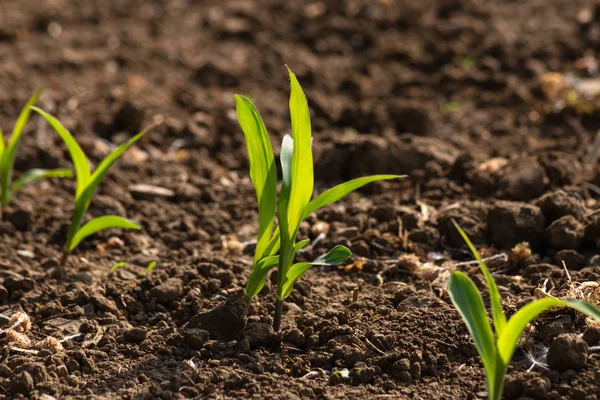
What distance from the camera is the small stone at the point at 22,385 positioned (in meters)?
2.18

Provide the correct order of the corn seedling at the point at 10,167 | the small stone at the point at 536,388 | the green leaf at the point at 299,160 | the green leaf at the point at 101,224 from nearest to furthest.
Answer: the small stone at the point at 536,388 < the green leaf at the point at 299,160 < the green leaf at the point at 101,224 < the corn seedling at the point at 10,167

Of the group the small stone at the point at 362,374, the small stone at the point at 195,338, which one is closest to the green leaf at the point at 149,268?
the small stone at the point at 195,338

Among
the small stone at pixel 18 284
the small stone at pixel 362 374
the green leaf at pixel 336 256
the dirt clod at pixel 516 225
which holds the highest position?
the green leaf at pixel 336 256

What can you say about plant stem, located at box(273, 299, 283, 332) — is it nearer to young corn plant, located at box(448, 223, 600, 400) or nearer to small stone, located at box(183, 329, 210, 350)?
small stone, located at box(183, 329, 210, 350)

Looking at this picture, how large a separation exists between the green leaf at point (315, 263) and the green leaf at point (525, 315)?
0.51 m

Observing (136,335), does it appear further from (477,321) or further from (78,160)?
(477,321)

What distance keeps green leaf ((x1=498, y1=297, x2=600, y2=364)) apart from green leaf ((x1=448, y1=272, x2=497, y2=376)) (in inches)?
1.6

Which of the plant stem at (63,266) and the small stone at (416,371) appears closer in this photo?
the small stone at (416,371)

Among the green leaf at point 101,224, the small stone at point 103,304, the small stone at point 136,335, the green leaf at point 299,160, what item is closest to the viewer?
the green leaf at point 299,160

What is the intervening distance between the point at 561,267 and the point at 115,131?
2381 millimetres

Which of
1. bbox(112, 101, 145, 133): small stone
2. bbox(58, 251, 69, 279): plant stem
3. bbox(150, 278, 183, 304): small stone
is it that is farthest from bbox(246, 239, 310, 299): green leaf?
bbox(112, 101, 145, 133): small stone

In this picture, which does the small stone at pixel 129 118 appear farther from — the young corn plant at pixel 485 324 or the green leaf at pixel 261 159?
the young corn plant at pixel 485 324

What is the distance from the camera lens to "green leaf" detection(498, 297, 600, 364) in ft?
6.07

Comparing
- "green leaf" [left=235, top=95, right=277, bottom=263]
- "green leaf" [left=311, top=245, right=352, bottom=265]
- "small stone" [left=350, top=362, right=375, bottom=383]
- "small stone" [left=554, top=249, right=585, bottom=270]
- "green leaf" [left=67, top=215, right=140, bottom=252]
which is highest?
"green leaf" [left=235, top=95, right=277, bottom=263]
